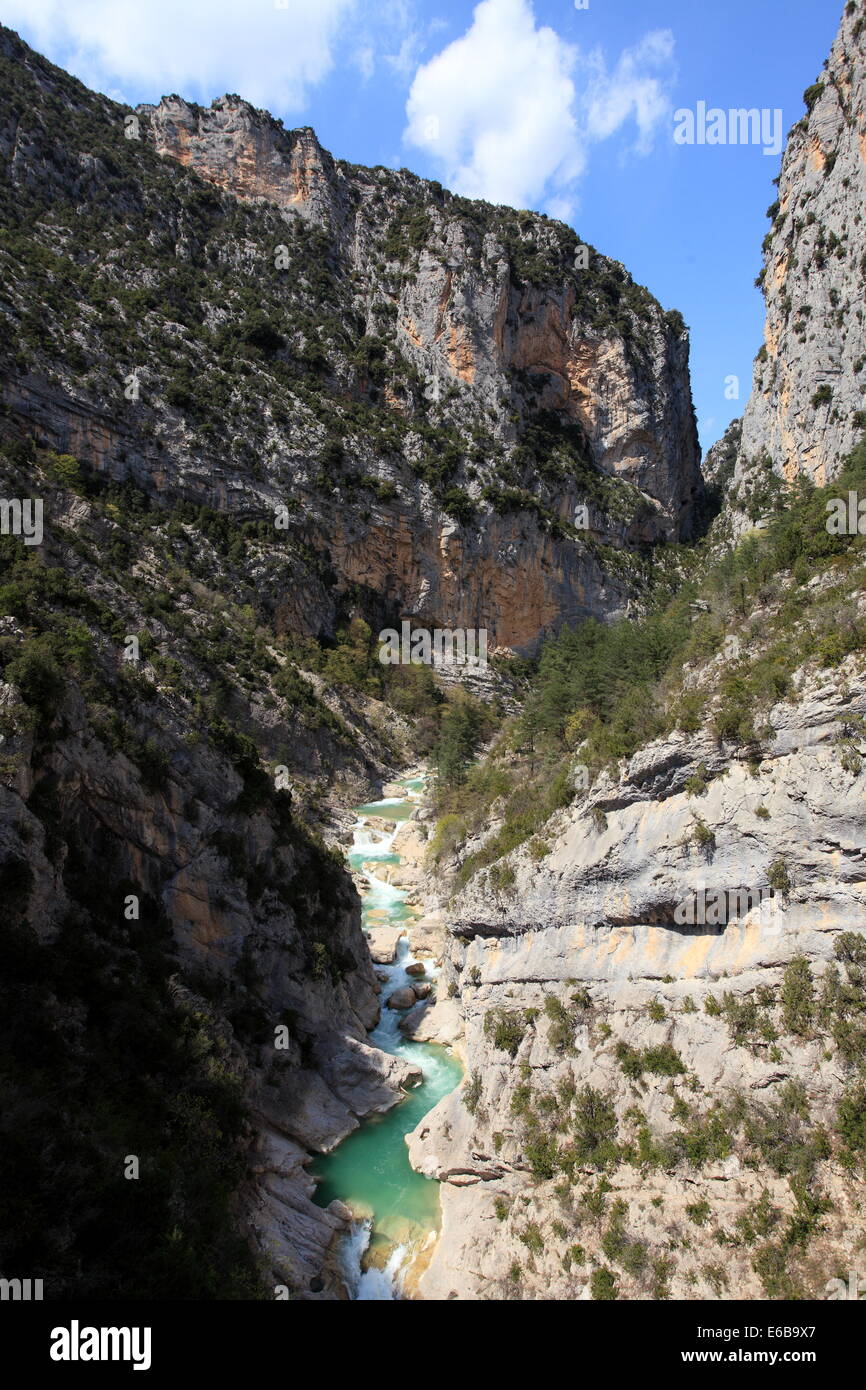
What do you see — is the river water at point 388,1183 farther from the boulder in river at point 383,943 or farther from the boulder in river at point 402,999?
the boulder in river at point 383,943

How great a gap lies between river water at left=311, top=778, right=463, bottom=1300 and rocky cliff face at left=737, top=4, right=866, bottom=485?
3814 cm

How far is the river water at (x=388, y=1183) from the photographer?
16484 millimetres

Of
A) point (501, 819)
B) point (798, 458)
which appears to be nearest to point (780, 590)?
point (501, 819)

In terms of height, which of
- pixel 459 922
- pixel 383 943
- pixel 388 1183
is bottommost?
pixel 388 1183

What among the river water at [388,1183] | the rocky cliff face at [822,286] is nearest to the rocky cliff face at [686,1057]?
the river water at [388,1183]

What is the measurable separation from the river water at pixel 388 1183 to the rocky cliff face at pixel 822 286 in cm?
3814

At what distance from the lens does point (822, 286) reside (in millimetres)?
44594

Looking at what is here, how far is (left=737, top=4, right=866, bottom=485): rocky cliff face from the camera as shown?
137 ft

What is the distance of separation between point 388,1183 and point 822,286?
54.1 metres

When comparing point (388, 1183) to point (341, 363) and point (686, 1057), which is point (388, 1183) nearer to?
point (686, 1057)

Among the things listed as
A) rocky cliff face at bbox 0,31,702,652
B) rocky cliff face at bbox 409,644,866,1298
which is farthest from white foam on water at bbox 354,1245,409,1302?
rocky cliff face at bbox 0,31,702,652

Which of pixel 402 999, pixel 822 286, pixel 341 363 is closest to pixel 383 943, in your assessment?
pixel 402 999

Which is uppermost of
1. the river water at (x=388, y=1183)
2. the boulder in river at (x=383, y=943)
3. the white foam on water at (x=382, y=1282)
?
the boulder in river at (x=383, y=943)
